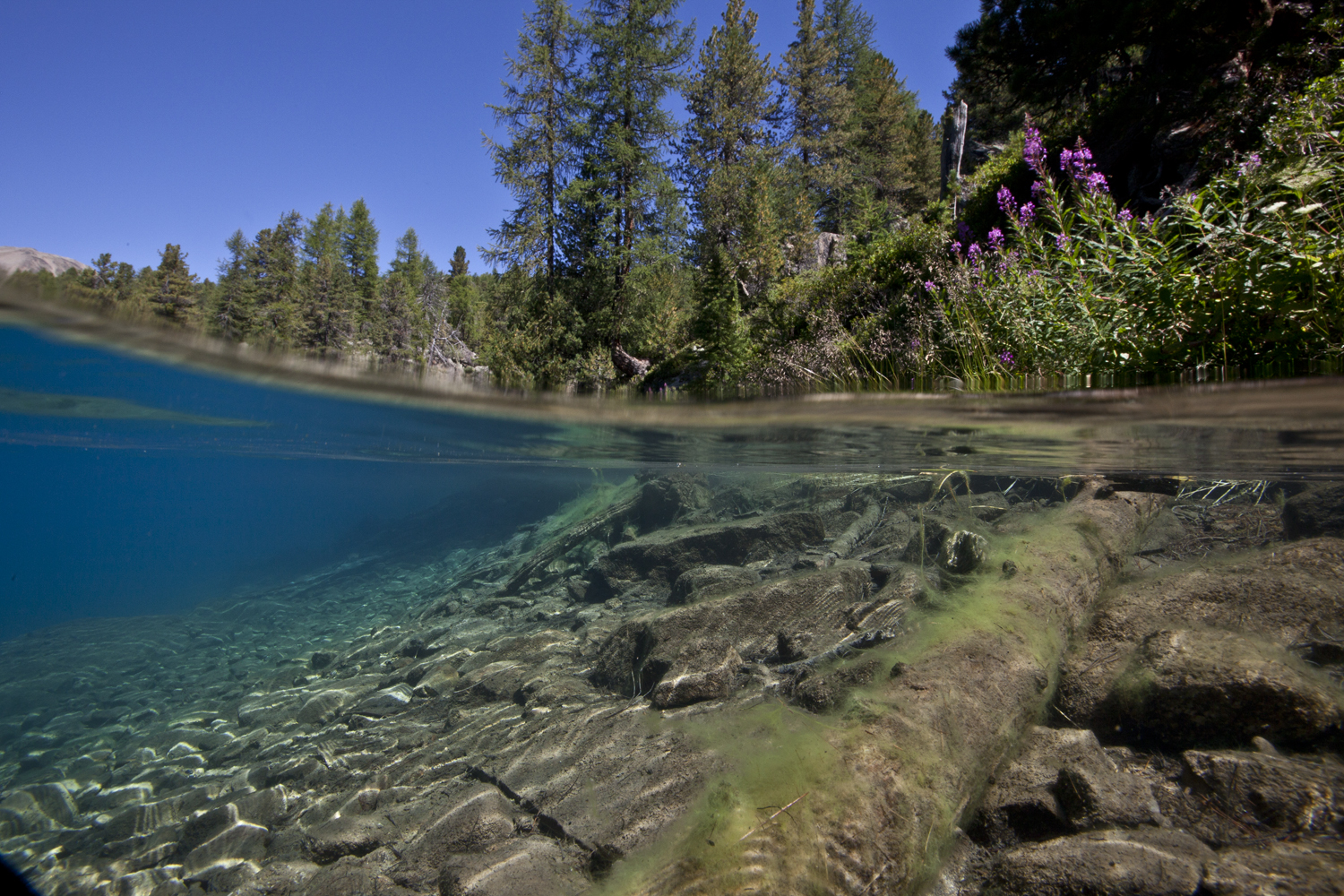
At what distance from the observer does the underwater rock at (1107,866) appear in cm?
341

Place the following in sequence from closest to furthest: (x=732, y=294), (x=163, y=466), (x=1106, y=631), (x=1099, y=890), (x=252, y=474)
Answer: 1. (x=1099, y=890)
2. (x=1106, y=631)
3. (x=732, y=294)
4. (x=163, y=466)
5. (x=252, y=474)

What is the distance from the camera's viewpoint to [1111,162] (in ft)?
42.9

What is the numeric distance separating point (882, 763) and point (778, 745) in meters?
0.78

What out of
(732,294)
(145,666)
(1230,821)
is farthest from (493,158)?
(1230,821)

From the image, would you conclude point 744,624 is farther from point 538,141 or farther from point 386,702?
point 538,141

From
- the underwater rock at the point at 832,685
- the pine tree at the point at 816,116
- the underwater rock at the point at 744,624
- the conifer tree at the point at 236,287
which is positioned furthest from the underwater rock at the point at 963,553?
the pine tree at the point at 816,116

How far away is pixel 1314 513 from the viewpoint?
10.0 meters

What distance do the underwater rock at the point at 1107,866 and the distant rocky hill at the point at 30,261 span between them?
9.09 meters

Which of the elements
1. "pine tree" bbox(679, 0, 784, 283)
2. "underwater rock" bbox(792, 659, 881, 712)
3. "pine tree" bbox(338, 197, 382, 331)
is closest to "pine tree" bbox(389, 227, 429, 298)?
"pine tree" bbox(338, 197, 382, 331)

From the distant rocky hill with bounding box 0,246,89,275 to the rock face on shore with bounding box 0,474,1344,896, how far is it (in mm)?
5443

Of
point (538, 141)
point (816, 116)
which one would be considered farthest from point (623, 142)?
point (816, 116)

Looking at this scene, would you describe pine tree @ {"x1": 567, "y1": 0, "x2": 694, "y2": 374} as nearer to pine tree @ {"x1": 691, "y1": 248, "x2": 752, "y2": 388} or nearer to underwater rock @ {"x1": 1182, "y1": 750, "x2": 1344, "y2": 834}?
pine tree @ {"x1": 691, "y1": 248, "x2": 752, "y2": 388}

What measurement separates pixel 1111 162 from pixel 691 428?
37.6ft

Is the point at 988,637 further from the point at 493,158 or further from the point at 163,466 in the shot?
the point at 163,466
